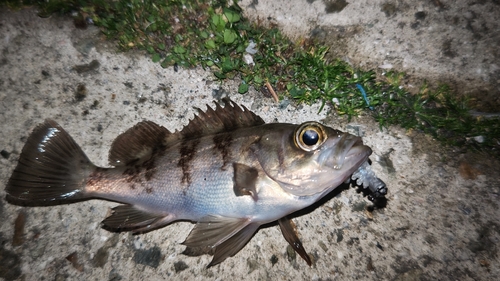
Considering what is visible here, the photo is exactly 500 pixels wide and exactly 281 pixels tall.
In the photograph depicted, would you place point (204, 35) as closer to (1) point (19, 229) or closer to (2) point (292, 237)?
(2) point (292, 237)

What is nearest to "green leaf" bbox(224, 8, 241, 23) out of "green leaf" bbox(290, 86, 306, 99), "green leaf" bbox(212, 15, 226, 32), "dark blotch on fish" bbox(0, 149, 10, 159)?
"green leaf" bbox(212, 15, 226, 32)

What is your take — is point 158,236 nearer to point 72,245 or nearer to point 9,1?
point 72,245

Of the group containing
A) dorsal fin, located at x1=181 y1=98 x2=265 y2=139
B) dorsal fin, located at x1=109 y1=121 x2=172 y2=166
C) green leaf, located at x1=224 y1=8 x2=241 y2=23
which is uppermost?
green leaf, located at x1=224 y1=8 x2=241 y2=23

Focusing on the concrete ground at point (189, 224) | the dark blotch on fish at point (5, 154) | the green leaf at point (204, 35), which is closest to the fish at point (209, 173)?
the concrete ground at point (189, 224)

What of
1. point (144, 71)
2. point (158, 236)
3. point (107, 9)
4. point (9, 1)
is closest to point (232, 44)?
point (144, 71)

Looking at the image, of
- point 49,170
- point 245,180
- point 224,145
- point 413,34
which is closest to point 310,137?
point 245,180

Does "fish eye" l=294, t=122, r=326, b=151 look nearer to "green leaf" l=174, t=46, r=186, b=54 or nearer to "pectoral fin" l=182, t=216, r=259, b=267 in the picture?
"pectoral fin" l=182, t=216, r=259, b=267
